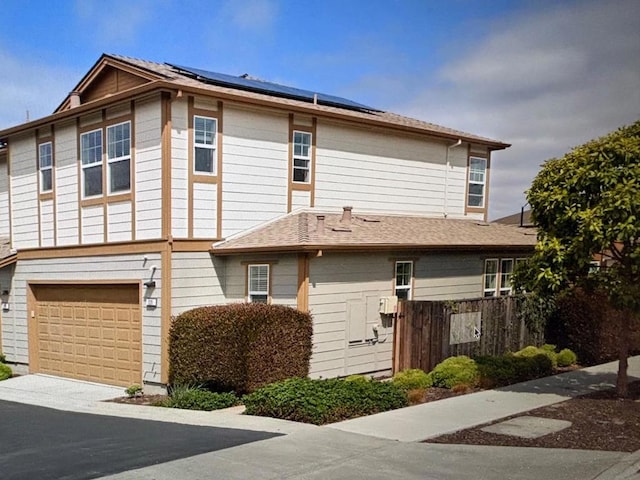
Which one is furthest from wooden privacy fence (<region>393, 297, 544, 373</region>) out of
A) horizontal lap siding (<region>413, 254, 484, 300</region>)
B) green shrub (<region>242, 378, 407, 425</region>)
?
green shrub (<region>242, 378, 407, 425</region>)

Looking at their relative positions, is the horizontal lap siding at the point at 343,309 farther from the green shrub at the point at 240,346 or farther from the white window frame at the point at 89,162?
the white window frame at the point at 89,162

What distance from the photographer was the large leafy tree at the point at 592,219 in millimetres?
9250

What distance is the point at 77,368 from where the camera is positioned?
15.0 metres

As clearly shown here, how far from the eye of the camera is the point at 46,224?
15766 millimetres

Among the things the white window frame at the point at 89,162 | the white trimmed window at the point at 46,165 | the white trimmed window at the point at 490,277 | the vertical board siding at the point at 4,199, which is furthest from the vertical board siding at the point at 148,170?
the white trimmed window at the point at 490,277

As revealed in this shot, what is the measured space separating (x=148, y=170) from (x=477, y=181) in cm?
1125

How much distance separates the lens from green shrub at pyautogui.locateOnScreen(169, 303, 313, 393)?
1091cm

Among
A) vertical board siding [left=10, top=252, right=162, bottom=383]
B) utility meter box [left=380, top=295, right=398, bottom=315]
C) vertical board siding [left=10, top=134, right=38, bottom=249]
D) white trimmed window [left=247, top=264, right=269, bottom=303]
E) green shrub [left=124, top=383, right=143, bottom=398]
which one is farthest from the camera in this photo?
vertical board siding [left=10, top=134, right=38, bottom=249]

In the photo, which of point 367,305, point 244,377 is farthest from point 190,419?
point 367,305

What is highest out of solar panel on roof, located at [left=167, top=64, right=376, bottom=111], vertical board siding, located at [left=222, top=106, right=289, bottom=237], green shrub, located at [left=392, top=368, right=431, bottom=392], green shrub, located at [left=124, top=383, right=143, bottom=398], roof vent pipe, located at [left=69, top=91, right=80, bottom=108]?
solar panel on roof, located at [left=167, top=64, right=376, bottom=111]

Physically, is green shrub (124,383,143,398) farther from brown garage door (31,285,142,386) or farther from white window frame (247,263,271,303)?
white window frame (247,263,271,303)

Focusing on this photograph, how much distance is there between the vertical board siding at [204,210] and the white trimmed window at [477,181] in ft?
31.3

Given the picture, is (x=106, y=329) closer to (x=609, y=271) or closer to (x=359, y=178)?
(x=359, y=178)

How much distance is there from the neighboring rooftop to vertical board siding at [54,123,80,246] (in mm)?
4312
